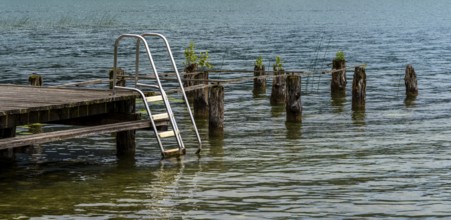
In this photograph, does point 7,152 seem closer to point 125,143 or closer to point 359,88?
point 125,143

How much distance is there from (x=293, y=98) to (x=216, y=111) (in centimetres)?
386

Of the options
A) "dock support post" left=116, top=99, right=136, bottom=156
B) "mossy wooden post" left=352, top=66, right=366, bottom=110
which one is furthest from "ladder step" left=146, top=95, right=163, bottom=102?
"mossy wooden post" left=352, top=66, right=366, bottom=110

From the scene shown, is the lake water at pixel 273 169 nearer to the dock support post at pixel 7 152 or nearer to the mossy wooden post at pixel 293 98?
the dock support post at pixel 7 152

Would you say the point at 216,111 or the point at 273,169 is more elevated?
the point at 216,111

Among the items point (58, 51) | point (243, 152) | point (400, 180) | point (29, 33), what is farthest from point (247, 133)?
point (29, 33)

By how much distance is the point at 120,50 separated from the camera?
68.5 metres

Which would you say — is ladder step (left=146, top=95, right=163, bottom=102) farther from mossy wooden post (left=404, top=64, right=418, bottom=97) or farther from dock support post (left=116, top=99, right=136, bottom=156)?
mossy wooden post (left=404, top=64, right=418, bottom=97)

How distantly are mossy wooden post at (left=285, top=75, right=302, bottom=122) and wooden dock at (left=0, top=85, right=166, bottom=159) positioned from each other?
6.69 meters

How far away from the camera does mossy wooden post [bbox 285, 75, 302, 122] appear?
2858 centimetres

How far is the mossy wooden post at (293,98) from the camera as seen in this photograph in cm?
2858

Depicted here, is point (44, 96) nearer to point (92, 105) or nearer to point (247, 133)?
point (92, 105)

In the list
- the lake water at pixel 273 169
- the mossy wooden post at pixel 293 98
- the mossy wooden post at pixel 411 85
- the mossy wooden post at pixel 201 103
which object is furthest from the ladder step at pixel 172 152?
the mossy wooden post at pixel 411 85

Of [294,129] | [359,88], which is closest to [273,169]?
[294,129]

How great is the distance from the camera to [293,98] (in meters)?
28.8
